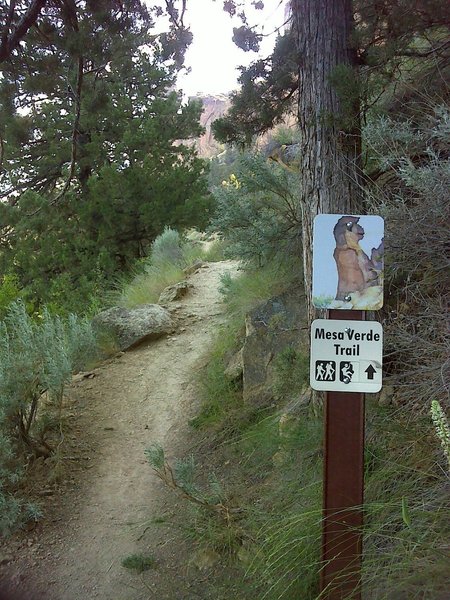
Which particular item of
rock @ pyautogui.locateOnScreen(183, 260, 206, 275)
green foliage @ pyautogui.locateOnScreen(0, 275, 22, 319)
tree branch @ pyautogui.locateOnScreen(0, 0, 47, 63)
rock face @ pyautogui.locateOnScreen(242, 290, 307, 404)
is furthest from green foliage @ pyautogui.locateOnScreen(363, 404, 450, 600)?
rock @ pyautogui.locateOnScreen(183, 260, 206, 275)

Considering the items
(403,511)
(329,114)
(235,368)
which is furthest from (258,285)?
(403,511)

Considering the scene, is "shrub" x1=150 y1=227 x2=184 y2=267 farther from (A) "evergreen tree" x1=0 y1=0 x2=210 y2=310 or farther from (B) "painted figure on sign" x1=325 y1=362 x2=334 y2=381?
(B) "painted figure on sign" x1=325 y1=362 x2=334 y2=381

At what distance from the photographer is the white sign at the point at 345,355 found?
8.29 ft

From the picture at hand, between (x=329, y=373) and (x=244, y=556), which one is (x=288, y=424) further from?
(x=329, y=373)

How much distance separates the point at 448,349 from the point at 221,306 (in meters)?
7.12

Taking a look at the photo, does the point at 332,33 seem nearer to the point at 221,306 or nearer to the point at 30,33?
the point at 30,33

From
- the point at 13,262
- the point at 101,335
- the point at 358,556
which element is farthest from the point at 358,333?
the point at 13,262

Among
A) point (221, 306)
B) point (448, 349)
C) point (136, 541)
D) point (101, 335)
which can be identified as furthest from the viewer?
point (221, 306)

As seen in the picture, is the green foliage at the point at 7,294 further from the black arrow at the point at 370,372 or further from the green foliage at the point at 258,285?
the black arrow at the point at 370,372

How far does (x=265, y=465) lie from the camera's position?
464 cm

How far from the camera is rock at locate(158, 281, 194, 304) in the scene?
1030cm

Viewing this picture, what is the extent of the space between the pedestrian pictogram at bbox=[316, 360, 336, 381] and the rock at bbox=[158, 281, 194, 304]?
775 centimetres

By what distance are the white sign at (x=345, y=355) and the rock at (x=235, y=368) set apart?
3.68m

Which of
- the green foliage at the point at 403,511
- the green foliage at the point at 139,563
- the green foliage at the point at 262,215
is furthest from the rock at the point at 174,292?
the green foliage at the point at 403,511
